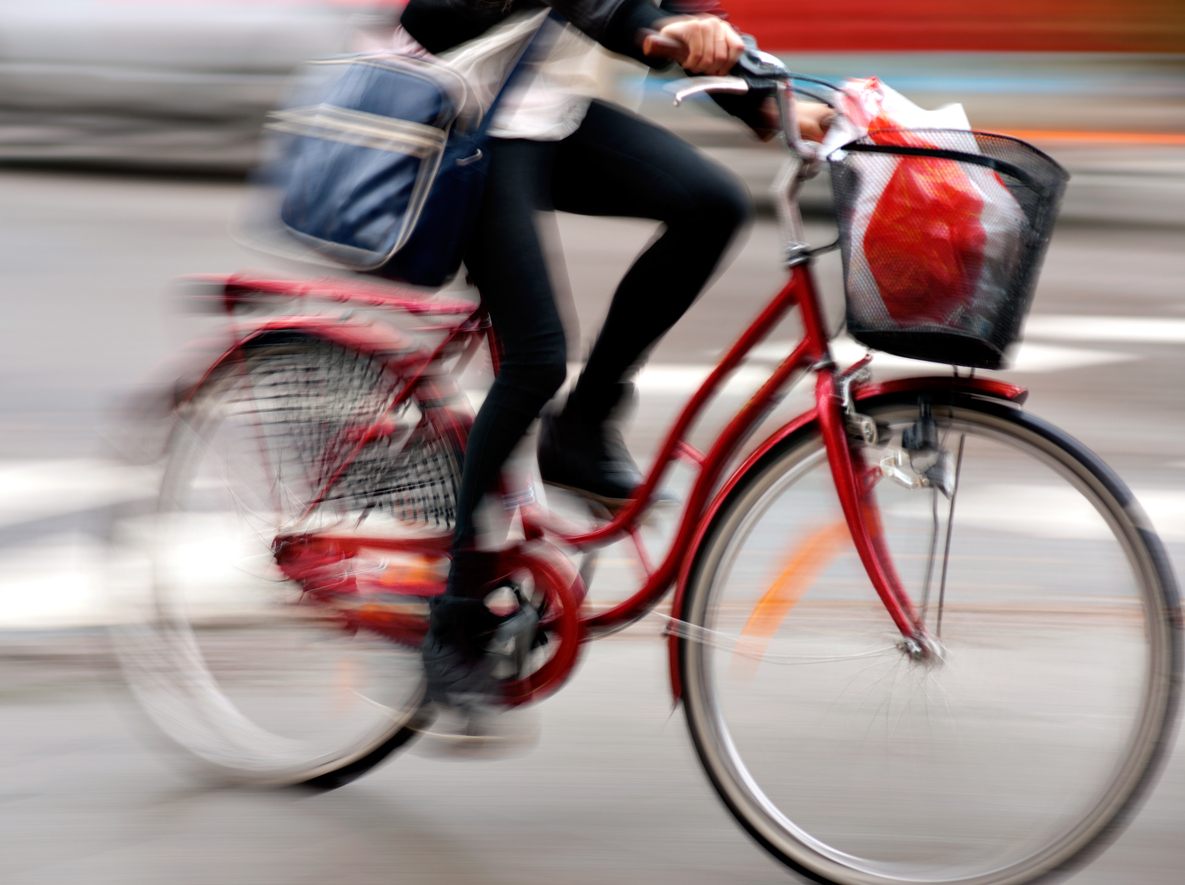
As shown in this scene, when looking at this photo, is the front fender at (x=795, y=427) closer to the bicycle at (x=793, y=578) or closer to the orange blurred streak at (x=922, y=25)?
the bicycle at (x=793, y=578)

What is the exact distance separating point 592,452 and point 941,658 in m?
0.77

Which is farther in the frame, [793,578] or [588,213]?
[588,213]

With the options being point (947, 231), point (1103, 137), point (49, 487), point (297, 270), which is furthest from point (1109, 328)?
point (947, 231)

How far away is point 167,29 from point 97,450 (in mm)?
5291

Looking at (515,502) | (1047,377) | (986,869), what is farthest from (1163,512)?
(515,502)

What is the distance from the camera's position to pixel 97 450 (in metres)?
5.15

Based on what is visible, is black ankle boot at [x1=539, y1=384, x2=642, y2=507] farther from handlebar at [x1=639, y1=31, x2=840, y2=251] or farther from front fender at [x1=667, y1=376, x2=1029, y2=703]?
handlebar at [x1=639, y1=31, x2=840, y2=251]

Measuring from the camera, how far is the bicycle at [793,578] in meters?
2.42

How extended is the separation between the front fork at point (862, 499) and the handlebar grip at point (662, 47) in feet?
1.92

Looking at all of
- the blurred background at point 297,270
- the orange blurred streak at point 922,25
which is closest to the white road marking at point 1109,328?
the blurred background at point 297,270

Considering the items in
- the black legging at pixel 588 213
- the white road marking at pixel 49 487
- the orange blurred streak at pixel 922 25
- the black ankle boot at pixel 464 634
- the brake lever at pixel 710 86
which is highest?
the brake lever at pixel 710 86

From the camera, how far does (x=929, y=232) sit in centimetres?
215

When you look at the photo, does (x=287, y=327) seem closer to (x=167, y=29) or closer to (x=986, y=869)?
(x=986, y=869)

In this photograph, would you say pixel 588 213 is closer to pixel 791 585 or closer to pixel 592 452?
pixel 592 452
